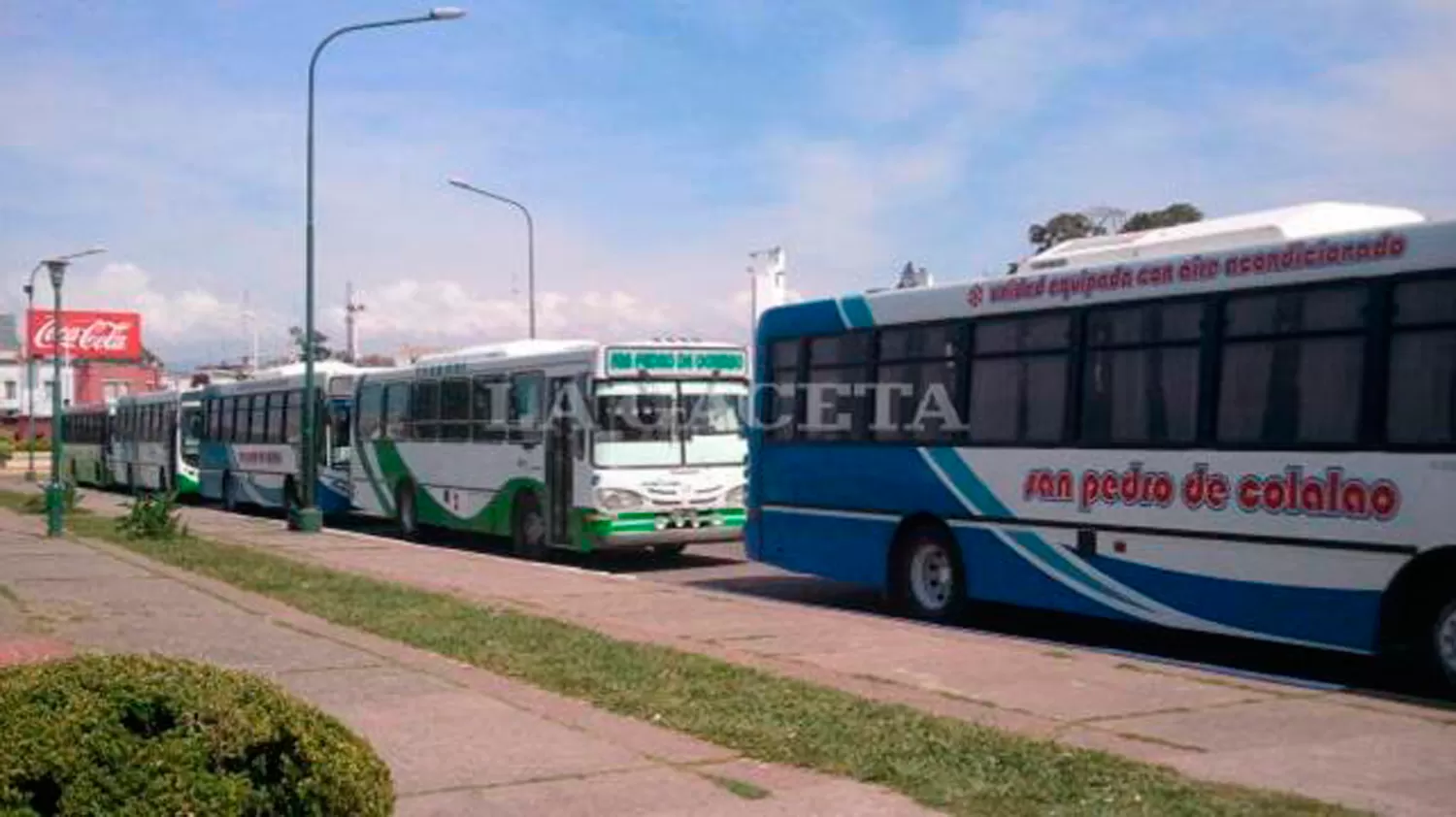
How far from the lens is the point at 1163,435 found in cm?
1123

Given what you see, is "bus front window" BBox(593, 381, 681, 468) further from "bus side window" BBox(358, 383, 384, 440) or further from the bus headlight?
"bus side window" BBox(358, 383, 384, 440)

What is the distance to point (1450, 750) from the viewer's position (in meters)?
7.78

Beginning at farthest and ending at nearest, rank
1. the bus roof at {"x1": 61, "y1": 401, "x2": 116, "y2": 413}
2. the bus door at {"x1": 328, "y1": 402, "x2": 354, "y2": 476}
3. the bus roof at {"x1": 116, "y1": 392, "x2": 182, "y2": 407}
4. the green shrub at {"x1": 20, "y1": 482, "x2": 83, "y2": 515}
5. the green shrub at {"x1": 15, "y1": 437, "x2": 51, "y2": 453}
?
the green shrub at {"x1": 15, "y1": 437, "x2": 51, "y2": 453}
the bus roof at {"x1": 61, "y1": 401, "x2": 116, "y2": 413}
the bus roof at {"x1": 116, "y1": 392, "x2": 182, "y2": 407}
the green shrub at {"x1": 20, "y1": 482, "x2": 83, "y2": 515}
the bus door at {"x1": 328, "y1": 402, "x2": 354, "y2": 476}

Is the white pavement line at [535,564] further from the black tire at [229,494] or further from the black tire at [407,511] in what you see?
the black tire at [229,494]

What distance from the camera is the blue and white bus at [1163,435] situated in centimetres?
952

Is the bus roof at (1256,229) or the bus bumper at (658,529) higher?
the bus roof at (1256,229)

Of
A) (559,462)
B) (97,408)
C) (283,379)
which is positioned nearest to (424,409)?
(559,462)

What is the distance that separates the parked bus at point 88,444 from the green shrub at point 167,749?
148 ft

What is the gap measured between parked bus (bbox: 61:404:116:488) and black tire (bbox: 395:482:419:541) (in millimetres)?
25016

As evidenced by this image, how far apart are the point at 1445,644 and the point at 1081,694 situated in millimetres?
2180

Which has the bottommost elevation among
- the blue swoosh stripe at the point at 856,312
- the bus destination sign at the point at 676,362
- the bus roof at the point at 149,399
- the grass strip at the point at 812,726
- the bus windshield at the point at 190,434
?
the grass strip at the point at 812,726

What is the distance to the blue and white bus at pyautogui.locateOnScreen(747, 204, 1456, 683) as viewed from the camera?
9.52 m

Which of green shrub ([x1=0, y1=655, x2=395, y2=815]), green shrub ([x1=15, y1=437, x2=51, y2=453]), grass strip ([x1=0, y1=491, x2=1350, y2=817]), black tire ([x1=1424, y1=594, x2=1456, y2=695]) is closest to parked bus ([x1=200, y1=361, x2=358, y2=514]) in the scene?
grass strip ([x1=0, y1=491, x2=1350, y2=817])

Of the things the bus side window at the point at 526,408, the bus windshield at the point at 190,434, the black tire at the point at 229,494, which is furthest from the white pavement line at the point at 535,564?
the bus windshield at the point at 190,434
